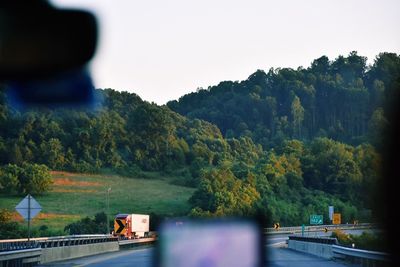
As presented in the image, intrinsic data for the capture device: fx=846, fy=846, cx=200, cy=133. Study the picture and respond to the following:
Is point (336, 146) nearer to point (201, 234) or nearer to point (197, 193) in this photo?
point (197, 193)

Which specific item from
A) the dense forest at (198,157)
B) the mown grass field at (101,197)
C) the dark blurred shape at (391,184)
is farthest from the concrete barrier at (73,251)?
the mown grass field at (101,197)

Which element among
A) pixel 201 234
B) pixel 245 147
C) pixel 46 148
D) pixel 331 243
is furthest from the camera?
pixel 245 147

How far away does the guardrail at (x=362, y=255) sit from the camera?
26.0 meters

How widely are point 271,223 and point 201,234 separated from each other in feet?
259

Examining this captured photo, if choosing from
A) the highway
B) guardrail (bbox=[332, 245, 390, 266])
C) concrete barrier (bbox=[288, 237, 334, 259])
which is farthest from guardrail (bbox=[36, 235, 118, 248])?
guardrail (bbox=[332, 245, 390, 266])

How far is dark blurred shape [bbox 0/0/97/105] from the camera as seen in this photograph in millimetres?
10805

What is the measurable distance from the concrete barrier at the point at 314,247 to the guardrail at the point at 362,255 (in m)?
2.52

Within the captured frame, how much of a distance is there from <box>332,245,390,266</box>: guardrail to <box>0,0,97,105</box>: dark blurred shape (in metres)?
15.4

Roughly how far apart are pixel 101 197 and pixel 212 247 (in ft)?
346

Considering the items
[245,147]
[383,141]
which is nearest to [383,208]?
[383,141]

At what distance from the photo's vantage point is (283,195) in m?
126

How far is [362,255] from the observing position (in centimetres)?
2841

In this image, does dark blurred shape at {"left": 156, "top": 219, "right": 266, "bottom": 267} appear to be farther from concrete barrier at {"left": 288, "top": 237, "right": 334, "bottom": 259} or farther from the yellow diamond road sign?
the yellow diamond road sign

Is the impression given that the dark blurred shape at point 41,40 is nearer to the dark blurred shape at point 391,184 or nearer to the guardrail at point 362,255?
the guardrail at point 362,255
